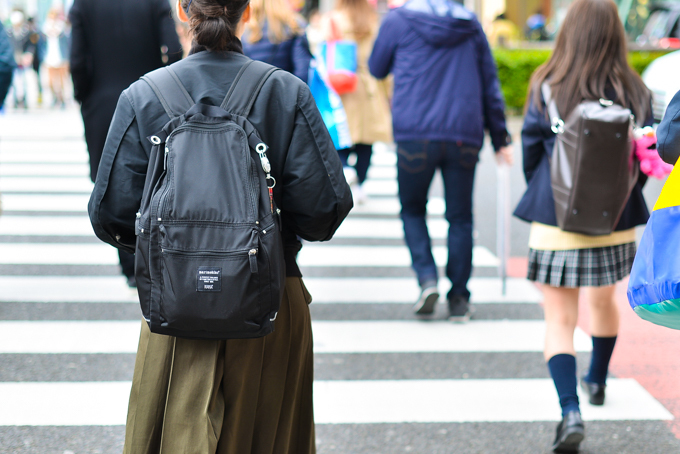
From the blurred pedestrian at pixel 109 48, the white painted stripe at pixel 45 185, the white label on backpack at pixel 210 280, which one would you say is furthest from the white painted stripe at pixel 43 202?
the white label on backpack at pixel 210 280

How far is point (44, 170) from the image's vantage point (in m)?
9.88

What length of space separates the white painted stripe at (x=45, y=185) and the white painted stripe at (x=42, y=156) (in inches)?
49.4

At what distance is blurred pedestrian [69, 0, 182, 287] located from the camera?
479 cm

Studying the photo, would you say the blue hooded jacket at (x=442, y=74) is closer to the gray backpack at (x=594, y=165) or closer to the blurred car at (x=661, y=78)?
the gray backpack at (x=594, y=165)

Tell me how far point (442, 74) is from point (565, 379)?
220 centimetres

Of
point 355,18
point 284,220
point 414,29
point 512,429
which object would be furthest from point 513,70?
point 284,220

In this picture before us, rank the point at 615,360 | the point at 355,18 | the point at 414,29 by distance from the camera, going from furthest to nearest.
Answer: the point at 355,18 < the point at 414,29 < the point at 615,360

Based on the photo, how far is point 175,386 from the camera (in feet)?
6.89

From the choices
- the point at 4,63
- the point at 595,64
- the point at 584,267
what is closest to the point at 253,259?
the point at 584,267

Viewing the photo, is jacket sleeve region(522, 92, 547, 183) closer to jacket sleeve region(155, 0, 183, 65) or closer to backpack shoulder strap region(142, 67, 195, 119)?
Result: backpack shoulder strap region(142, 67, 195, 119)

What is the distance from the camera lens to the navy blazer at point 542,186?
3268 mm

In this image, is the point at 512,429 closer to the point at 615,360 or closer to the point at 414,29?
the point at 615,360

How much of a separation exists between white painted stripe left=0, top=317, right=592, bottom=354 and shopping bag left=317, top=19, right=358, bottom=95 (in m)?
3.31

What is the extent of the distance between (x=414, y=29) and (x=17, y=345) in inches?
121
